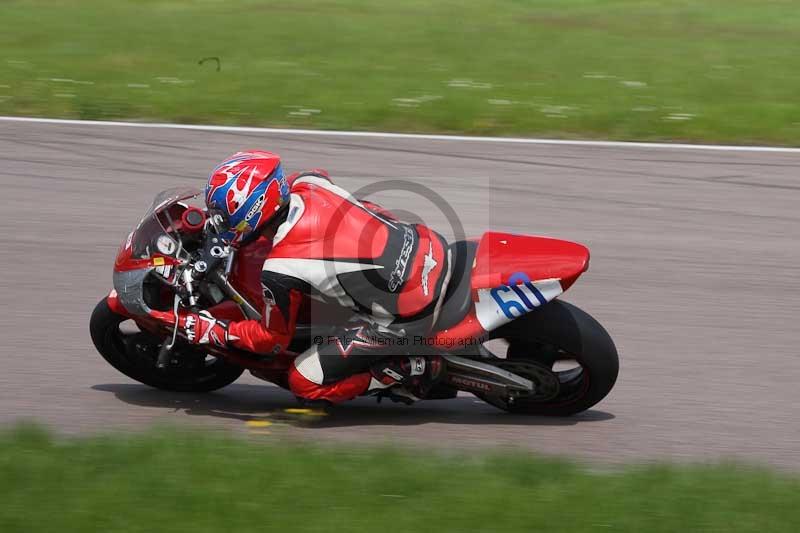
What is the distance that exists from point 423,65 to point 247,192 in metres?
8.95

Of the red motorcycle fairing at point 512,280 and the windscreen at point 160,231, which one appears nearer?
the red motorcycle fairing at point 512,280

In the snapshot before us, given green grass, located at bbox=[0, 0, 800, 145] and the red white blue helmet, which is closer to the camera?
the red white blue helmet

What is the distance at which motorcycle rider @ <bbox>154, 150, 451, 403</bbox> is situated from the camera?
18.6 ft

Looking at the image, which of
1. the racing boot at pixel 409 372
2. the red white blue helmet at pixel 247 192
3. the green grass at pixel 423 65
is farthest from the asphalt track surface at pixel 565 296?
the red white blue helmet at pixel 247 192

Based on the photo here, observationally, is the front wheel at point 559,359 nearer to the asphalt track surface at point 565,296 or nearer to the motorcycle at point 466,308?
the motorcycle at point 466,308

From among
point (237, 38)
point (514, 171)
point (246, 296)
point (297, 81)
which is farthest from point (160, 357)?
point (237, 38)

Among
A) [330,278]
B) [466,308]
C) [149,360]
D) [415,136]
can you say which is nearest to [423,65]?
[415,136]

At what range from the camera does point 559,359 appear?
6.02m

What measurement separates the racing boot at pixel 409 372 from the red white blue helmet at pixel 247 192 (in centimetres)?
96

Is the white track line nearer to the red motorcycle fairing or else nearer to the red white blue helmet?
the red motorcycle fairing

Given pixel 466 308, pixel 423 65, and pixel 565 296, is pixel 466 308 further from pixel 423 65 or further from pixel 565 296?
pixel 423 65

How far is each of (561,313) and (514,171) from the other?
481 cm

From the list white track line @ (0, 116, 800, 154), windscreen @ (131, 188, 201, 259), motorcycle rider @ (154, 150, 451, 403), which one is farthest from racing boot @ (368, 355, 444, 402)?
white track line @ (0, 116, 800, 154)

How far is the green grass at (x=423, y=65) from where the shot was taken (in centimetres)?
1208
